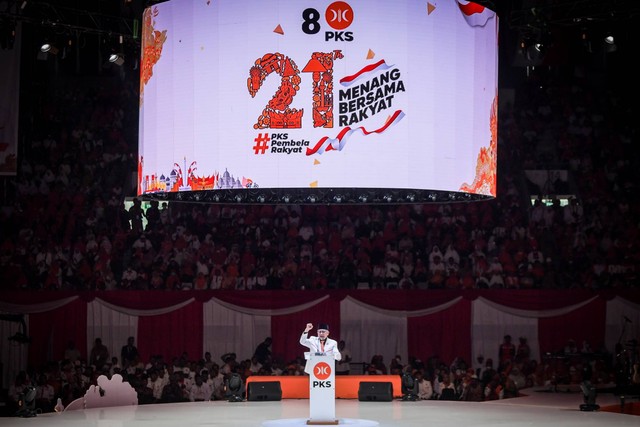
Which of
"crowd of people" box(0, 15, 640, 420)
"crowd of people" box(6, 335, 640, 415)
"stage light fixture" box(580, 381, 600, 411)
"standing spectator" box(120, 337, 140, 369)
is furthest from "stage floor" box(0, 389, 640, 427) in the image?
"standing spectator" box(120, 337, 140, 369)

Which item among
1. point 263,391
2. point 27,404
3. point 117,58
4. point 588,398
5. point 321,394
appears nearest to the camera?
point 321,394

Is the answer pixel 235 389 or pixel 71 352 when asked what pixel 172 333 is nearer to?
pixel 71 352

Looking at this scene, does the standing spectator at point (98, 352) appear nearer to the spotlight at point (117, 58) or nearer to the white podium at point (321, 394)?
→ the spotlight at point (117, 58)

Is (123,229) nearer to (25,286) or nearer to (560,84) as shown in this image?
(25,286)

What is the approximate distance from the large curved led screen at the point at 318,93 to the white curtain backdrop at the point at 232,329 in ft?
25.1

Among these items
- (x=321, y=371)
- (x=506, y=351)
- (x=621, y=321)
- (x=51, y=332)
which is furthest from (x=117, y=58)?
(x=621, y=321)

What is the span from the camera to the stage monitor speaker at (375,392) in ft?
58.9

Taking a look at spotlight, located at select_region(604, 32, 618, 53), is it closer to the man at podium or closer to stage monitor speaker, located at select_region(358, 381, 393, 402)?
stage monitor speaker, located at select_region(358, 381, 393, 402)

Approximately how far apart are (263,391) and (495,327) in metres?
5.43

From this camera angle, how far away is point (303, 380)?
61.4 ft

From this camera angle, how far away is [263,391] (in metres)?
18.3

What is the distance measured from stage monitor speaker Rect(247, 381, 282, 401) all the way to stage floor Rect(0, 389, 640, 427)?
24 centimetres

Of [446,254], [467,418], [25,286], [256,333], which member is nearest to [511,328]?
[446,254]

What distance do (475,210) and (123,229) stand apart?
24.2 ft
